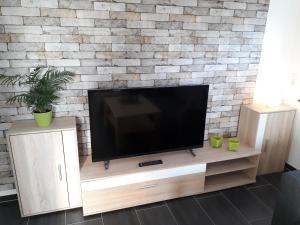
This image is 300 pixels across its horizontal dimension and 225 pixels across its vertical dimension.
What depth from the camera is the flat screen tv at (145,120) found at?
2.10m

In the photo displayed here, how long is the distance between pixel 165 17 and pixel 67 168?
5.18 ft

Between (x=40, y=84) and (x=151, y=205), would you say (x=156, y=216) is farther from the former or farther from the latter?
(x=40, y=84)

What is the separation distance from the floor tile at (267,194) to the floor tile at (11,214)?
2.19m

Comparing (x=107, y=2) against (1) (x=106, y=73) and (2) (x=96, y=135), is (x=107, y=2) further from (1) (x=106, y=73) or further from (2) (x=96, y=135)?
(2) (x=96, y=135)

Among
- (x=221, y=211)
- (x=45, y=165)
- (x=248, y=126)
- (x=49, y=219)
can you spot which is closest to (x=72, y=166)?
(x=45, y=165)

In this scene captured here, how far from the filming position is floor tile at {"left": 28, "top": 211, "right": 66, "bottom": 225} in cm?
210

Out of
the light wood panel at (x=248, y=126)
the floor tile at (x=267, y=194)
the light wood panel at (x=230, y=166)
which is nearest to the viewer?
the floor tile at (x=267, y=194)

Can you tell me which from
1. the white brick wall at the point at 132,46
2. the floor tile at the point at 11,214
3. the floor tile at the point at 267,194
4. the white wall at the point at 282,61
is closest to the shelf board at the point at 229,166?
the floor tile at the point at 267,194

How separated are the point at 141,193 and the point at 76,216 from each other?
1.96 feet

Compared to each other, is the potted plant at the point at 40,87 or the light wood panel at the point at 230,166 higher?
the potted plant at the point at 40,87

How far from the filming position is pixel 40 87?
6.38 ft

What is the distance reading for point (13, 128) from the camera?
198 centimetres

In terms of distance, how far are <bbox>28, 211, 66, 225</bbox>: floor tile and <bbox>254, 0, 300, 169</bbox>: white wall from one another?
2.35 meters

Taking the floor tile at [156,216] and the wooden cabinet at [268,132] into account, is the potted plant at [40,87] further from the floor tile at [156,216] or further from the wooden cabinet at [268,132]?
the wooden cabinet at [268,132]
